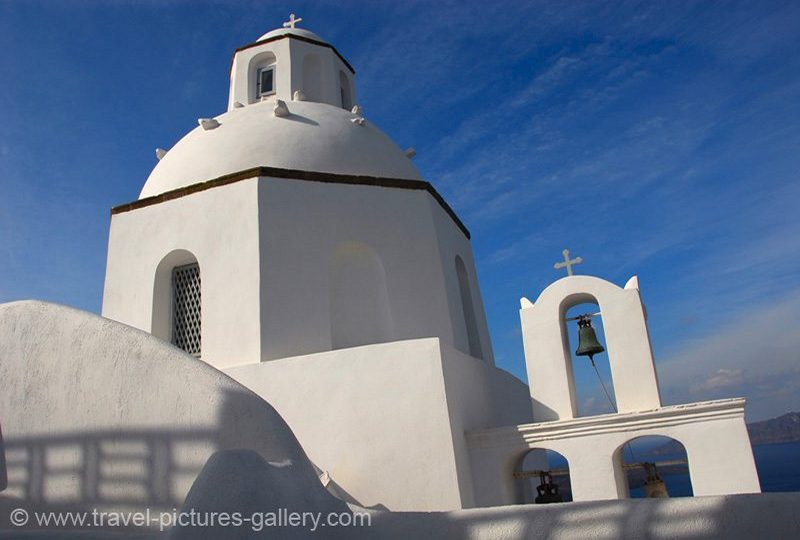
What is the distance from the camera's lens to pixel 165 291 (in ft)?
28.1

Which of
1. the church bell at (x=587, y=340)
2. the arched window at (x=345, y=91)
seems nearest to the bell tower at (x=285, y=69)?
the arched window at (x=345, y=91)

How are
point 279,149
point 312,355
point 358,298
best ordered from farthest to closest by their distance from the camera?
point 279,149
point 358,298
point 312,355

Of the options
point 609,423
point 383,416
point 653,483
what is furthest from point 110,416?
point 653,483

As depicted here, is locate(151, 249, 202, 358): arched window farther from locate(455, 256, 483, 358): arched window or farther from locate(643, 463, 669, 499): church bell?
locate(643, 463, 669, 499): church bell

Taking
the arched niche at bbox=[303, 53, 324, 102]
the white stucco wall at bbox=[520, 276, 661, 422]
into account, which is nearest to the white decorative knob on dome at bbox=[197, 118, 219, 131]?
the arched niche at bbox=[303, 53, 324, 102]

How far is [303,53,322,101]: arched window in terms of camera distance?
12227mm

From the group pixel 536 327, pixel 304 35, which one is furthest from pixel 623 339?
pixel 304 35

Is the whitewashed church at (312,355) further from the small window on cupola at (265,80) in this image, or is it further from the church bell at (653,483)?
the small window on cupola at (265,80)

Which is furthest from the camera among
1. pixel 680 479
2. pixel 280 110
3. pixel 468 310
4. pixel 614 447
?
pixel 680 479

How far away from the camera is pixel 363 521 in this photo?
3.37m

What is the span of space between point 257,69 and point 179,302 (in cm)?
609

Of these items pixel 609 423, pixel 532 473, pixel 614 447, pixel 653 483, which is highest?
pixel 609 423

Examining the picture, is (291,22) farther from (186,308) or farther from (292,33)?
(186,308)

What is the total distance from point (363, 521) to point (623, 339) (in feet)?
16.1
